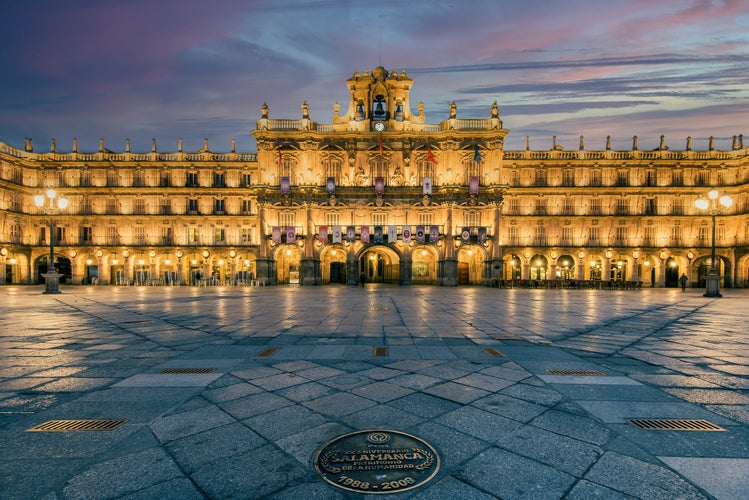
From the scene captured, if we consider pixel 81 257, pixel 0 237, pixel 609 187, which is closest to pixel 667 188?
pixel 609 187

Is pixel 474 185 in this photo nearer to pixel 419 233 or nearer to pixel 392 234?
pixel 419 233

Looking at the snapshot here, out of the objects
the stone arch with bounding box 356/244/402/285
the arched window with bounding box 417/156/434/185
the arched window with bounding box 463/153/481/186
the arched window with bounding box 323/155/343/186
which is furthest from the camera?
the stone arch with bounding box 356/244/402/285

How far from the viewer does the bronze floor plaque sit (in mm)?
2916

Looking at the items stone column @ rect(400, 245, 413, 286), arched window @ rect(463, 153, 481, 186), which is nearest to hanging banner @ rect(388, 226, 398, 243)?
stone column @ rect(400, 245, 413, 286)

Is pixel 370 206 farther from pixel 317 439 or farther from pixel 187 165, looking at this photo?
pixel 317 439

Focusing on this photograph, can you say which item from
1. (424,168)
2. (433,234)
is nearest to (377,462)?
(433,234)

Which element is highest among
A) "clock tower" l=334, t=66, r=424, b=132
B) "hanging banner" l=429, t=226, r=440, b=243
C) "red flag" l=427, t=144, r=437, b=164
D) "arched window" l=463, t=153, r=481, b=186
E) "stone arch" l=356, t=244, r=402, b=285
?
"clock tower" l=334, t=66, r=424, b=132

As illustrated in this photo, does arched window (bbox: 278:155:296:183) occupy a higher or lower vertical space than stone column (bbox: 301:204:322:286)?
higher

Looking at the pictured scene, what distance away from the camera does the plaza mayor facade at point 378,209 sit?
3844 centimetres

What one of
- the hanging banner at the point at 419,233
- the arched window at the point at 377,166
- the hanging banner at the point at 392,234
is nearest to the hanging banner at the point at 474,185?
the hanging banner at the point at 419,233

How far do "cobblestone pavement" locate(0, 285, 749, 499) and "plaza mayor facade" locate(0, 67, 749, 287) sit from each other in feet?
96.2

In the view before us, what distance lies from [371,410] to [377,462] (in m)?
1.07

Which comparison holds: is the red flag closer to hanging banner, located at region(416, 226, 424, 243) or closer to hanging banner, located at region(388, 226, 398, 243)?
hanging banner, located at region(416, 226, 424, 243)

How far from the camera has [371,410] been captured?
4.29m
